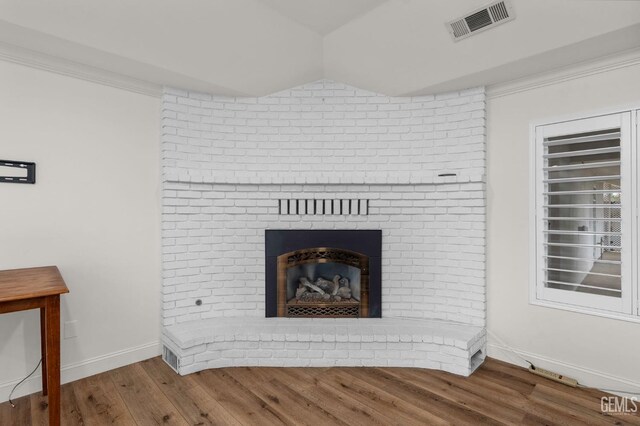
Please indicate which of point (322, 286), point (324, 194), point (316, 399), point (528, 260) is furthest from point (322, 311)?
point (528, 260)

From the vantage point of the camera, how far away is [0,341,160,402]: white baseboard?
7.54 ft

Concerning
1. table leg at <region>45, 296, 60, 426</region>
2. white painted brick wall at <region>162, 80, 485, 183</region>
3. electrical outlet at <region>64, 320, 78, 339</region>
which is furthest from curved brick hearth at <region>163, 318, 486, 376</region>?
white painted brick wall at <region>162, 80, 485, 183</region>

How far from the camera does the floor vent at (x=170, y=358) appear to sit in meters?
2.69

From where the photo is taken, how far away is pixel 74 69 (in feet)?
8.23

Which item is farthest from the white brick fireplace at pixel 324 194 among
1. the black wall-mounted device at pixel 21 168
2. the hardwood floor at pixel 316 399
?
the black wall-mounted device at pixel 21 168

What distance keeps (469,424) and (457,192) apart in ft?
5.88

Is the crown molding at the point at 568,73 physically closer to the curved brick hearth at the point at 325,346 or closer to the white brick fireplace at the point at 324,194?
the white brick fireplace at the point at 324,194

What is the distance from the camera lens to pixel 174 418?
208cm

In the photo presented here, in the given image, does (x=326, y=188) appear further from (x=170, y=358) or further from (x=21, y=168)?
(x=21, y=168)

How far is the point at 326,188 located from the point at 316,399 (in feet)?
5.66

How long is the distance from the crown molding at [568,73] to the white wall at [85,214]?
2.98 meters

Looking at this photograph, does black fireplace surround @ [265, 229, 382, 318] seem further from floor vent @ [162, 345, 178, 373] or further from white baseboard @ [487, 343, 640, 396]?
white baseboard @ [487, 343, 640, 396]

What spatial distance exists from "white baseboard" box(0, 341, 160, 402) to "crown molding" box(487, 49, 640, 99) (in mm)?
3706

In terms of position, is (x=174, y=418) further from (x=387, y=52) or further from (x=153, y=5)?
(x=387, y=52)
